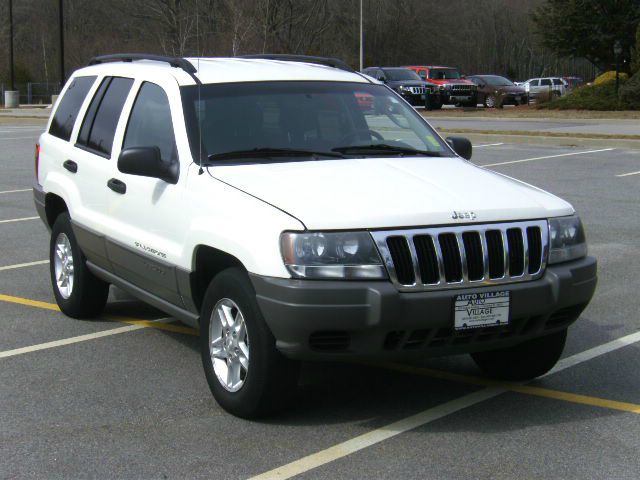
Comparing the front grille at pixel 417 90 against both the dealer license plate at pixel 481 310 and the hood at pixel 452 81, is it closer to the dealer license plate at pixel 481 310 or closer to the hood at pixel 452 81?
the hood at pixel 452 81

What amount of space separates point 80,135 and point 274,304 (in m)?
3.13

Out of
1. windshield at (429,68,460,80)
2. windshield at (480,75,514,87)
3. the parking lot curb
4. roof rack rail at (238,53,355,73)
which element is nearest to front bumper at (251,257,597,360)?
roof rack rail at (238,53,355,73)

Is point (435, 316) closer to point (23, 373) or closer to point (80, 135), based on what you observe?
point (23, 373)

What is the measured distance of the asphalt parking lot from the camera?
4.64 meters

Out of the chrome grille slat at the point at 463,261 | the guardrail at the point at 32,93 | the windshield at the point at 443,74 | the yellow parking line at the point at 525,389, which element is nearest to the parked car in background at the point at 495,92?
the windshield at the point at 443,74

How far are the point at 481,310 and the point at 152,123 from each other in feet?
8.23

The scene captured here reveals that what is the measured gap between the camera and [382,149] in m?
6.11

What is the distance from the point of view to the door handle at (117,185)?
636cm

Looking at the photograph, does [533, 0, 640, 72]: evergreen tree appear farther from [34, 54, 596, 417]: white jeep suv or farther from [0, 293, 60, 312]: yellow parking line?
[34, 54, 596, 417]: white jeep suv

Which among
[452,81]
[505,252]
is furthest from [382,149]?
[452,81]

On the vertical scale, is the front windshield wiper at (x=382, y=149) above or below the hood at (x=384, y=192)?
above

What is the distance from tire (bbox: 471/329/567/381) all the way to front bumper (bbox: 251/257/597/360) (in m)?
0.60

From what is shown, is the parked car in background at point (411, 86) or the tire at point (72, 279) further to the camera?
the parked car in background at point (411, 86)

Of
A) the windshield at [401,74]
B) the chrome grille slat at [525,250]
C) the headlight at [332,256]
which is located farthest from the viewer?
the windshield at [401,74]
